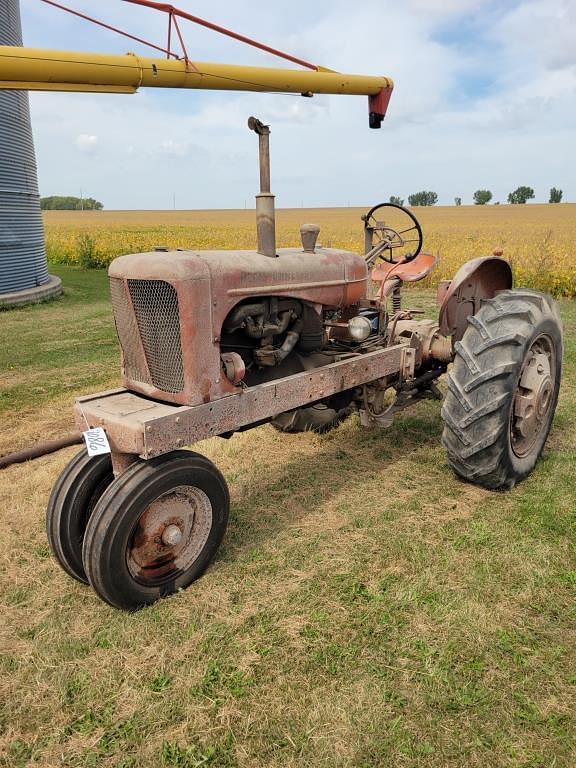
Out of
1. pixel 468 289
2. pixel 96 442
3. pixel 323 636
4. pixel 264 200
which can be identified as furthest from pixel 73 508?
pixel 468 289

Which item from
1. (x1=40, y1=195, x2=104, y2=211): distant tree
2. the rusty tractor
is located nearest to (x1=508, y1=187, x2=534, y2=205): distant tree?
(x1=40, y1=195, x2=104, y2=211): distant tree

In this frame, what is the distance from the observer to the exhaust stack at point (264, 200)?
3.02 meters

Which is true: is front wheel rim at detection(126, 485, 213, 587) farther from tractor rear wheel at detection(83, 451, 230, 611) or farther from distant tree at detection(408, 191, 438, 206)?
distant tree at detection(408, 191, 438, 206)

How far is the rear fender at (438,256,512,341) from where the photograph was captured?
4.28 metres

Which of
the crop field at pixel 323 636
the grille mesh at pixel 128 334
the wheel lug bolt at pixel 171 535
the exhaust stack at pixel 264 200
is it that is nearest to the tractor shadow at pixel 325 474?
the crop field at pixel 323 636

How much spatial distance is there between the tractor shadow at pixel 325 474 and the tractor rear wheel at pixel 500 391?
493mm

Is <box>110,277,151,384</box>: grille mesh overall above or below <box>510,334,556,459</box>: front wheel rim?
above

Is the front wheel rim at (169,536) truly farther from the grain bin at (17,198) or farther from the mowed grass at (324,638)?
the grain bin at (17,198)

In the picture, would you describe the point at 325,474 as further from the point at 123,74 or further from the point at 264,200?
the point at 123,74

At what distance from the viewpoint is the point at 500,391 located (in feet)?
11.5

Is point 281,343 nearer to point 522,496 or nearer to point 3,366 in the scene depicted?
point 522,496

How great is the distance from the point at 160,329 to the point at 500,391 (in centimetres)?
206

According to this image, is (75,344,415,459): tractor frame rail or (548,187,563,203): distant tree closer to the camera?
(75,344,415,459): tractor frame rail

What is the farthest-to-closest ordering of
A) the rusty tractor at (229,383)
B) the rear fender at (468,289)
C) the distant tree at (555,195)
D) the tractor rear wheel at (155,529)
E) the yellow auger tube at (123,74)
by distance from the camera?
the distant tree at (555,195), the rear fender at (468,289), the rusty tractor at (229,383), the tractor rear wheel at (155,529), the yellow auger tube at (123,74)
